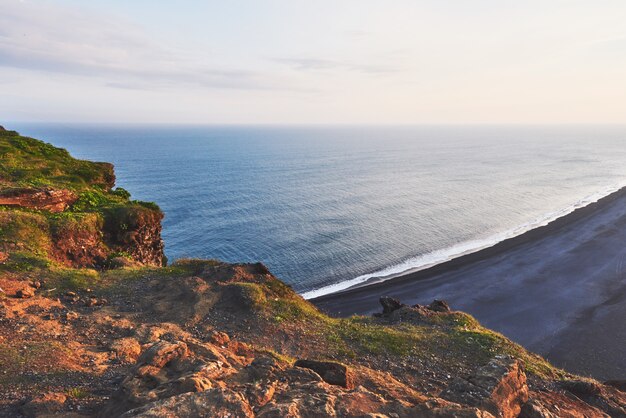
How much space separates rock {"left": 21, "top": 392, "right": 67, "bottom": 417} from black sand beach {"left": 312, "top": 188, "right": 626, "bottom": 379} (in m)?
37.6

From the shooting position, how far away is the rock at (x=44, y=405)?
35.7ft

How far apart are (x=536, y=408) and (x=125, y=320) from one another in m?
20.0

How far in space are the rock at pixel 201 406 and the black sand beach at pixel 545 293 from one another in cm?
3785

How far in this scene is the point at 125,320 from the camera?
66.6 ft

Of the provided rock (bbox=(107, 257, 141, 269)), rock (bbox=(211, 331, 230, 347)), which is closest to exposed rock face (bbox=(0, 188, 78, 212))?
rock (bbox=(107, 257, 141, 269))

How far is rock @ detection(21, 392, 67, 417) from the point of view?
10.9m

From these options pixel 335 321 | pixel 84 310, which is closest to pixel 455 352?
pixel 335 321

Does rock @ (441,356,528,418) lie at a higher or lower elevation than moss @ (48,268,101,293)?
lower

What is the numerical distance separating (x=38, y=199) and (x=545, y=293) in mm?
62908

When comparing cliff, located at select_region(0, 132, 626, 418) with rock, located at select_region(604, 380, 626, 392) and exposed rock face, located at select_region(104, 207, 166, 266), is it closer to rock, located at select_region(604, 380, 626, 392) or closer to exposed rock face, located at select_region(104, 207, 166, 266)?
exposed rock face, located at select_region(104, 207, 166, 266)

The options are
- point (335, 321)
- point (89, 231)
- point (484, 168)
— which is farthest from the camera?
point (484, 168)

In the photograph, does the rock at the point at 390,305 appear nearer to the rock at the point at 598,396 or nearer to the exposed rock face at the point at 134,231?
the rock at the point at 598,396

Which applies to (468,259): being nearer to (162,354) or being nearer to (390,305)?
(390,305)

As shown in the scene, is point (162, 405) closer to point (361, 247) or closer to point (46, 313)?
point (46, 313)
